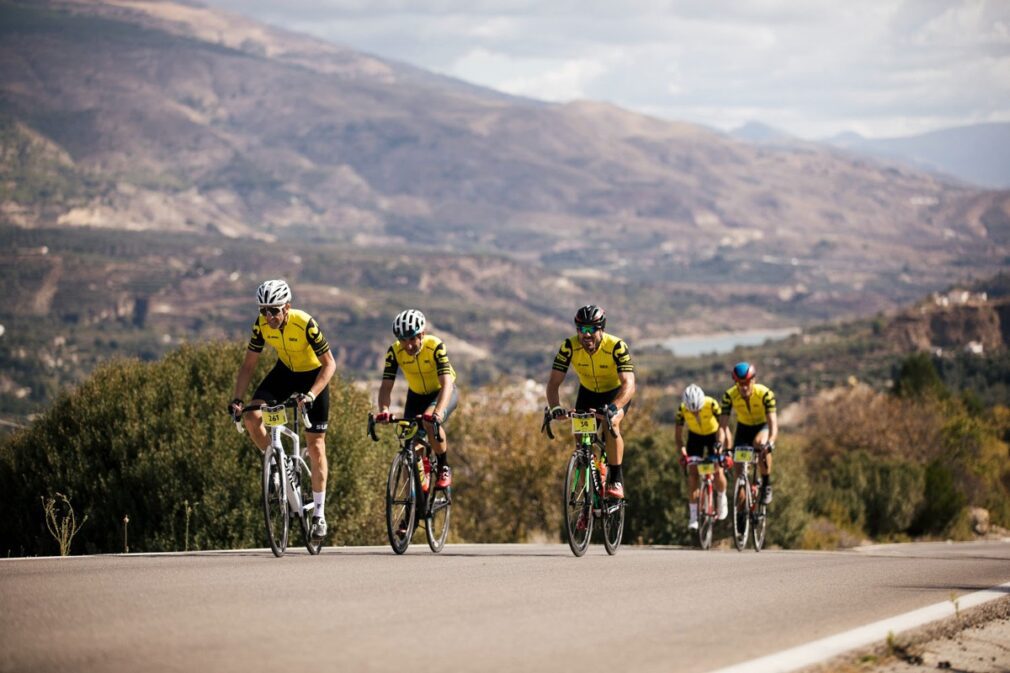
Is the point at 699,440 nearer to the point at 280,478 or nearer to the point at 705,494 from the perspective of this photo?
the point at 705,494

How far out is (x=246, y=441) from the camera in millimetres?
21516

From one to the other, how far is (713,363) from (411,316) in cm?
15562

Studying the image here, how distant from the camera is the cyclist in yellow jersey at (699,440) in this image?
18.4 metres

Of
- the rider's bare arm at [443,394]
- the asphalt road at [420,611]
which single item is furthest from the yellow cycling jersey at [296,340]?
the asphalt road at [420,611]

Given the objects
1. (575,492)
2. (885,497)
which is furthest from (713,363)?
(575,492)

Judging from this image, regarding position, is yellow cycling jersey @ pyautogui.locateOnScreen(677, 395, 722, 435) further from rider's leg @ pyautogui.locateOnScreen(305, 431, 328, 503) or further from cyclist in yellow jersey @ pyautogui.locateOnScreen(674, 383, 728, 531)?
rider's leg @ pyautogui.locateOnScreen(305, 431, 328, 503)

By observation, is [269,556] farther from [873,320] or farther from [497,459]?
[873,320]

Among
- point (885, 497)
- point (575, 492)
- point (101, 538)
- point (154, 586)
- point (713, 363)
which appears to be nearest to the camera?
point (154, 586)

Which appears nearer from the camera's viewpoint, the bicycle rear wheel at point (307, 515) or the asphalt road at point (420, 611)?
the asphalt road at point (420, 611)

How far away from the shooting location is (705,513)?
1867 cm

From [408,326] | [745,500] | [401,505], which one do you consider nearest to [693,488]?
[745,500]

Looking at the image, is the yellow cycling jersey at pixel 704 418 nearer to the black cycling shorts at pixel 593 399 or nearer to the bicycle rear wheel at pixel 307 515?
the black cycling shorts at pixel 593 399

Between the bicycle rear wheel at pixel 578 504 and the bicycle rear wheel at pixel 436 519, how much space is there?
1.22 meters

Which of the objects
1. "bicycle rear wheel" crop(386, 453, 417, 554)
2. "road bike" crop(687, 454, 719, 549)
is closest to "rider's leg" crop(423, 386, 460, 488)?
"bicycle rear wheel" crop(386, 453, 417, 554)
